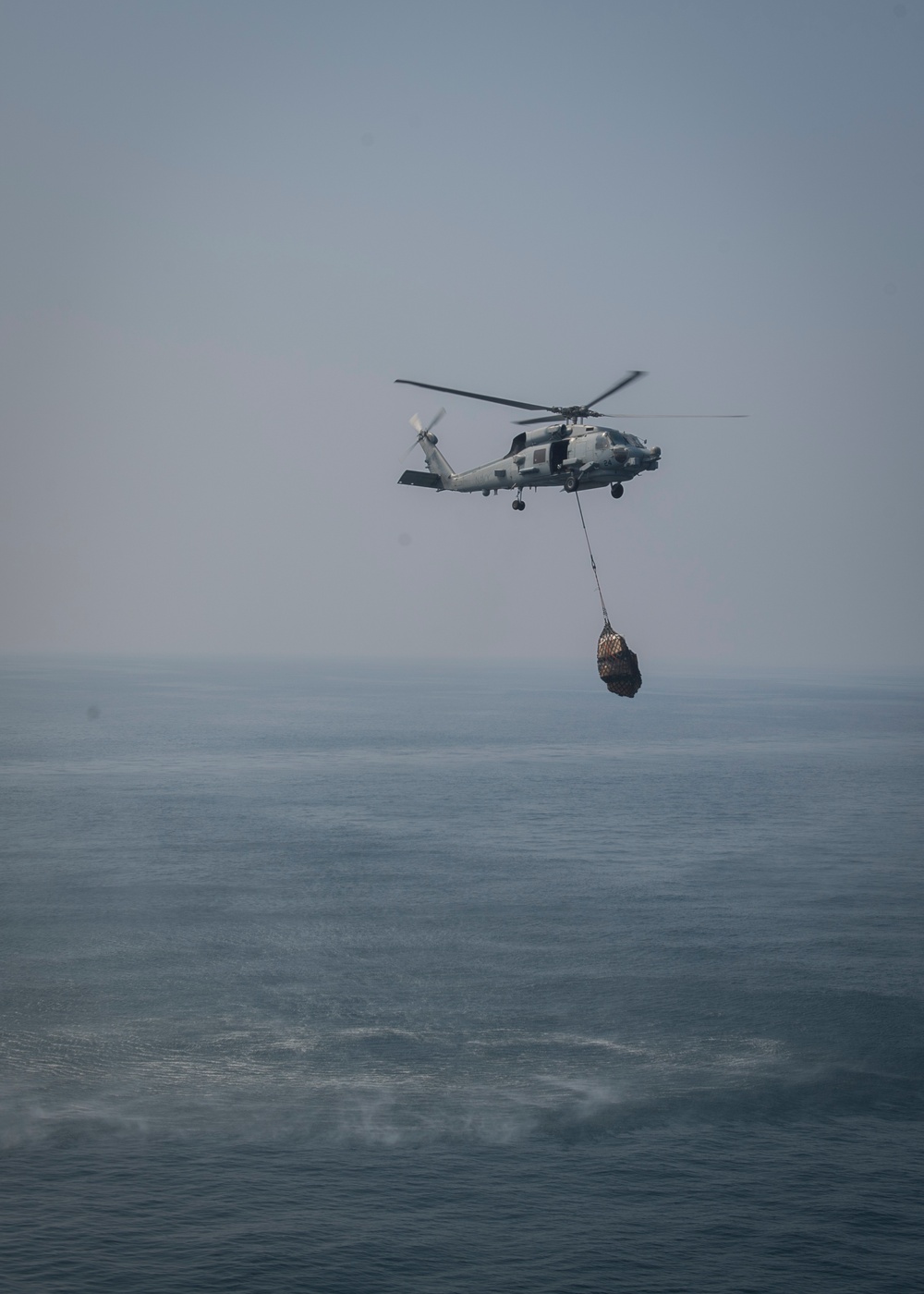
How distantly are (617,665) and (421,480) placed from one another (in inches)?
564

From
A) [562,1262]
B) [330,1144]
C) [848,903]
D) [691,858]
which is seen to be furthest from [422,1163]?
[691,858]

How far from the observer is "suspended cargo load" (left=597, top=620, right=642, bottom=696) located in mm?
52531

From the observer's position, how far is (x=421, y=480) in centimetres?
5731

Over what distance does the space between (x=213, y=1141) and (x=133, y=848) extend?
83113mm

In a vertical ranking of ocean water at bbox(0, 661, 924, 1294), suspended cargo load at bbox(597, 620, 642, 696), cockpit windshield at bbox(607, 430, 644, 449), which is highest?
cockpit windshield at bbox(607, 430, 644, 449)

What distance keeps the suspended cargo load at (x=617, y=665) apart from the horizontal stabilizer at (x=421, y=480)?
12.3 m

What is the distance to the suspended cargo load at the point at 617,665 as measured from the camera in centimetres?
5253

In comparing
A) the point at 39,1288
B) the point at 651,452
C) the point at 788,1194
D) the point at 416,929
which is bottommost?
the point at 788,1194

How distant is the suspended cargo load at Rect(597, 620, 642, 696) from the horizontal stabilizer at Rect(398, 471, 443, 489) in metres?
12.3

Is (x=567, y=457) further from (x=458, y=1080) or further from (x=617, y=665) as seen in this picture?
(x=458, y=1080)

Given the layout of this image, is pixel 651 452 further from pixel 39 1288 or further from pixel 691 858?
pixel 691 858

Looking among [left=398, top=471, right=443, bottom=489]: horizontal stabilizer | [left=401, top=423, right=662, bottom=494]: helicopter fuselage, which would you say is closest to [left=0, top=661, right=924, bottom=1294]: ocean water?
[left=398, top=471, right=443, bottom=489]: horizontal stabilizer

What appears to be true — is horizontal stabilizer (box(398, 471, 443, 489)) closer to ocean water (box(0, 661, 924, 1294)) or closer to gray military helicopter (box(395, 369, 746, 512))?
gray military helicopter (box(395, 369, 746, 512))

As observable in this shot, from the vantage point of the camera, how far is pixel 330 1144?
89.6 metres
